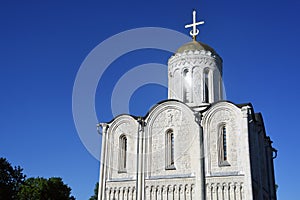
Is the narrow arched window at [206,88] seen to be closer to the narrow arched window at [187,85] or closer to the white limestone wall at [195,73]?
the white limestone wall at [195,73]

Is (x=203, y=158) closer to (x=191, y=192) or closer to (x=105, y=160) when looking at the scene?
(x=191, y=192)

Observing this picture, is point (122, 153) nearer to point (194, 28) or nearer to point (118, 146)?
point (118, 146)

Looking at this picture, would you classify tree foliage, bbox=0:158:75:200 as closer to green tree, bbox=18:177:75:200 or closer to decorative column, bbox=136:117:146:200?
green tree, bbox=18:177:75:200

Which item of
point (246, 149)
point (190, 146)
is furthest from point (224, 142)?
point (190, 146)

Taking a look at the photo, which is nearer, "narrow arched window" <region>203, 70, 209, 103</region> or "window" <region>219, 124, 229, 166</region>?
"window" <region>219, 124, 229, 166</region>

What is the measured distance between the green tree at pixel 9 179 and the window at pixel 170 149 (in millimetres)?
14711


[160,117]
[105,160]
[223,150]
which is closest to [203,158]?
[223,150]

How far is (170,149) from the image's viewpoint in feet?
61.9

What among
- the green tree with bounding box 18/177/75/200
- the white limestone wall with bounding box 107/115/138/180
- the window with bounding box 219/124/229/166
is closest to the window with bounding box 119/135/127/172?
the white limestone wall with bounding box 107/115/138/180

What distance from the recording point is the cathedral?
17125 mm

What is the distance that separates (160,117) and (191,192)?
4480mm

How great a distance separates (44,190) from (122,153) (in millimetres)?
11538

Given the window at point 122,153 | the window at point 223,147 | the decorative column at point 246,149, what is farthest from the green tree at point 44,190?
the decorative column at point 246,149

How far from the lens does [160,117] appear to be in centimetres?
1961
